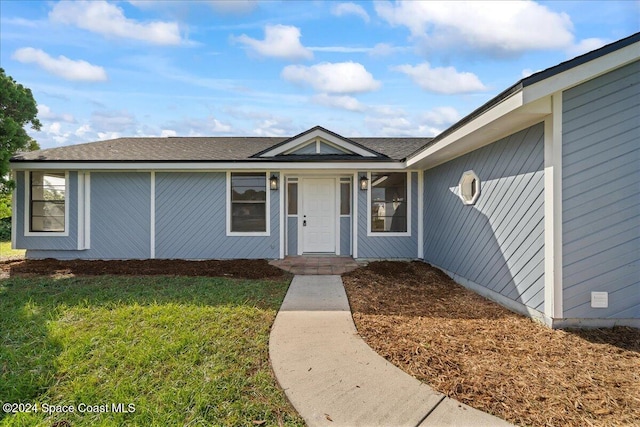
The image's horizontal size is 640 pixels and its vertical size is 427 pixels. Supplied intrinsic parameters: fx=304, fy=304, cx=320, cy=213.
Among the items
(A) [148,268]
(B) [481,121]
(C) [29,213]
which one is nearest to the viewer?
(B) [481,121]

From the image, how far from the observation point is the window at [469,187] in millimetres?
5431

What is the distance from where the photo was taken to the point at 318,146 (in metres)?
8.21

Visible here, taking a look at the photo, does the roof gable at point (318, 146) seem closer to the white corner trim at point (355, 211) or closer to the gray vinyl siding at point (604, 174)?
the white corner trim at point (355, 211)

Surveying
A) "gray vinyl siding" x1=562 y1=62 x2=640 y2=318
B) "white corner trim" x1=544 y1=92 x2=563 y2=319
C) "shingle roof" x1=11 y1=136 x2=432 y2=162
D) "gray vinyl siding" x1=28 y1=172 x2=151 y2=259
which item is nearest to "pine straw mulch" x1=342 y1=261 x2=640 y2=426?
"white corner trim" x1=544 y1=92 x2=563 y2=319

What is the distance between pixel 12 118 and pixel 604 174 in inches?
440

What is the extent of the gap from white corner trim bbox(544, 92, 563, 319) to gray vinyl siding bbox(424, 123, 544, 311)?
0.12m

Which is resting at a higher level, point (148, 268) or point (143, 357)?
point (148, 268)

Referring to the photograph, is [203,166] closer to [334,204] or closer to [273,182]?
[273,182]

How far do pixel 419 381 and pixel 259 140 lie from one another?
9.78 m

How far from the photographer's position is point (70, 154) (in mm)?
8164

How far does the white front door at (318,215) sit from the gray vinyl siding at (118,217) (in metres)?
4.21

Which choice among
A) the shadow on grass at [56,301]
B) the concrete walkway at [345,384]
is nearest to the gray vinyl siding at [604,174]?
the concrete walkway at [345,384]

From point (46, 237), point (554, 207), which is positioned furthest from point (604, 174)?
point (46, 237)

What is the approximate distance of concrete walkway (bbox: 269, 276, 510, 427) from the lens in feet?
6.88
